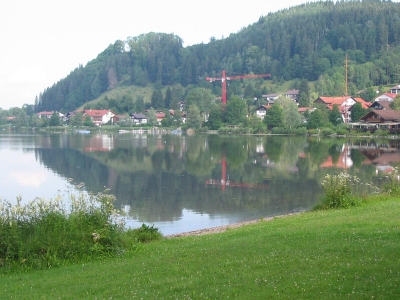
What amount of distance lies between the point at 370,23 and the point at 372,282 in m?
147

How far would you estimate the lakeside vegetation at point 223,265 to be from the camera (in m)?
6.28

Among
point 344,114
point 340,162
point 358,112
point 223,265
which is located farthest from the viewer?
point 344,114

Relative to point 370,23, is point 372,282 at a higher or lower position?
lower

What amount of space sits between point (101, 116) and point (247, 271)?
411 feet

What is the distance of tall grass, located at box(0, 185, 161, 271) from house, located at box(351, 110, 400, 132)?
6565 cm

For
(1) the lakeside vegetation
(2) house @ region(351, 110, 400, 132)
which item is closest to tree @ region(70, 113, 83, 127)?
(2) house @ region(351, 110, 400, 132)

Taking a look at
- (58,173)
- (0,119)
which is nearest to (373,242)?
(58,173)

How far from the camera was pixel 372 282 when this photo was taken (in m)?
6.07

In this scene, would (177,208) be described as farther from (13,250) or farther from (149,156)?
(149,156)

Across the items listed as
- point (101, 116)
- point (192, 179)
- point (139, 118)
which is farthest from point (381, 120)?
point (101, 116)

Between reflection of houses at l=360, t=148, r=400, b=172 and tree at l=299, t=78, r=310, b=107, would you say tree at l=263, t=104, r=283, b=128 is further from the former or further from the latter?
reflection of houses at l=360, t=148, r=400, b=172

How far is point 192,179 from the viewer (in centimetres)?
2795

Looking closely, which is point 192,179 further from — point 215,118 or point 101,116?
point 101,116

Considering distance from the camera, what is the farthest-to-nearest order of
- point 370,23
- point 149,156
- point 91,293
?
point 370,23 < point 149,156 < point 91,293
